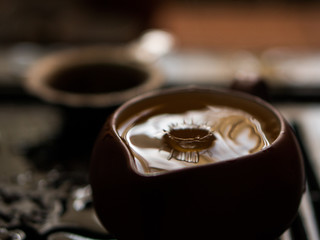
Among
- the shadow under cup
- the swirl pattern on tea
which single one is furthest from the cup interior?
the shadow under cup

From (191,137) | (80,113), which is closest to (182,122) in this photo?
(191,137)

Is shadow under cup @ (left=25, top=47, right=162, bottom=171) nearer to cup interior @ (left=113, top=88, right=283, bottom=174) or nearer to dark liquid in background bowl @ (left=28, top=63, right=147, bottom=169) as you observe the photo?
dark liquid in background bowl @ (left=28, top=63, right=147, bottom=169)

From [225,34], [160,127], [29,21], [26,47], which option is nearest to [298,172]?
[160,127]

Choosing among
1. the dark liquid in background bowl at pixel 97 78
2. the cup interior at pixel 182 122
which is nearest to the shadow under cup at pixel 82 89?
the dark liquid in background bowl at pixel 97 78

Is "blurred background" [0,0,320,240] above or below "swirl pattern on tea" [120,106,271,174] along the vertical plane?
below

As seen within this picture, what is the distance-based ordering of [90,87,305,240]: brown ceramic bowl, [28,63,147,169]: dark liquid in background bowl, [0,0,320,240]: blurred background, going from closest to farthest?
[90,87,305,240]: brown ceramic bowl
[0,0,320,240]: blurred background
[28,63,147,169]: dark liquid in background bowl

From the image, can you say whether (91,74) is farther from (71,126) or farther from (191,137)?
(191,137)

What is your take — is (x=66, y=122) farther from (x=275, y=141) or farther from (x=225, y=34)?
(x=225, y=34)
